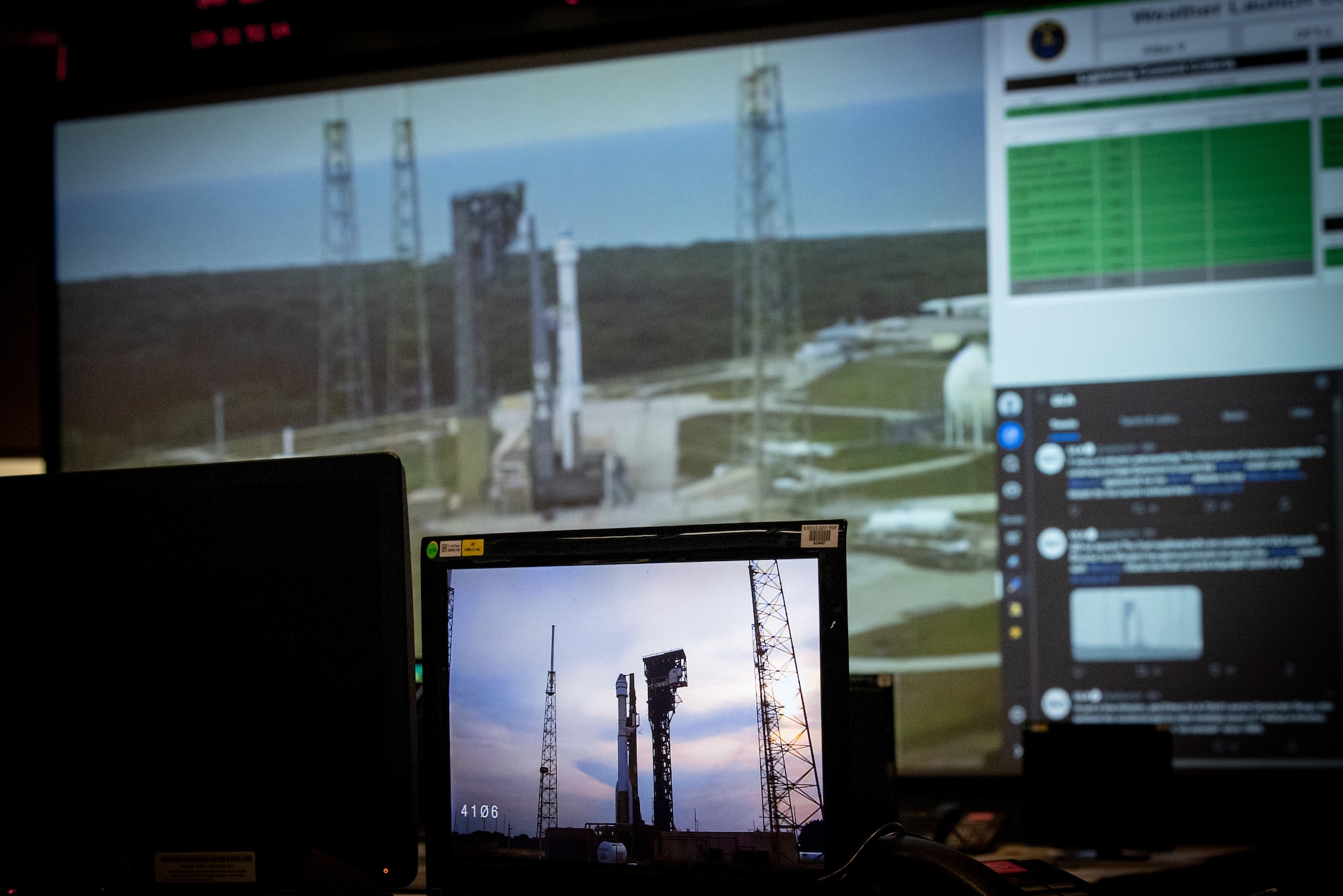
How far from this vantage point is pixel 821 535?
0.92 metres

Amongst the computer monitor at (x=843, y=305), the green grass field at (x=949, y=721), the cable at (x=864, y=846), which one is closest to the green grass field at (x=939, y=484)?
the computer monitor at (x=843, y=305)

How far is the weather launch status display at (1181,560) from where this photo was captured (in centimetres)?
223

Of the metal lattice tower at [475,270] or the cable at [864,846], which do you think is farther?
the metal lattice tower at [475,270]

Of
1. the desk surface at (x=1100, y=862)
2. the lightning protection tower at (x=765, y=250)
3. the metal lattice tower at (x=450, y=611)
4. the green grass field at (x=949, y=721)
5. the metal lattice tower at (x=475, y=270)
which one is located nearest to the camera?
the metal lattice tower at (x=450, y=611)

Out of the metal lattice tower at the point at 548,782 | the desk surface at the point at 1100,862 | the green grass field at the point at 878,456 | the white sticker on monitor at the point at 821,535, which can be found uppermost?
the green grass field at the point at 878,456

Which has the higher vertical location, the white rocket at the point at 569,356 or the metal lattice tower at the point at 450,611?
the white rocket at the point at 569,356

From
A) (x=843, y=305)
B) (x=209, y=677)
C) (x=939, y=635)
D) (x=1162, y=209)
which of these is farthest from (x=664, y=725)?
(x=1162, y=209)

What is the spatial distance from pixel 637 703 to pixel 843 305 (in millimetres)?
1741

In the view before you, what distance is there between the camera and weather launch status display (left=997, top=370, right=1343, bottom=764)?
223cm

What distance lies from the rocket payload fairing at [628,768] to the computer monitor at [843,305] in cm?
116

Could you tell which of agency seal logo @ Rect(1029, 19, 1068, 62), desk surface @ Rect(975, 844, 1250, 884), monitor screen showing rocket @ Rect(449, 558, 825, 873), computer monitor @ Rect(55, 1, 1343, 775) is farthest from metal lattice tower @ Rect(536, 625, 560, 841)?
agency seal logo @ Rect(1029, 19, 1068, 62)

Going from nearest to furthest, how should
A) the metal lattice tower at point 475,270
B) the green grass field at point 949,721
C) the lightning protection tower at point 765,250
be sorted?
the green grass field at point 949,721
the lightning protection tower at point 765,250
the metal lattice tower at point 475,270

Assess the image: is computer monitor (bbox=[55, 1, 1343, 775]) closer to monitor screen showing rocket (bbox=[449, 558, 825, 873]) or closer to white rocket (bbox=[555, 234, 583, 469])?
white rocket (bbox=[555, 234, 583, 469])

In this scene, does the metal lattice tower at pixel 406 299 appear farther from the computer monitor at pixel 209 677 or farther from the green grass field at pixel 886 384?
the computer monitor at pixel 209 677
